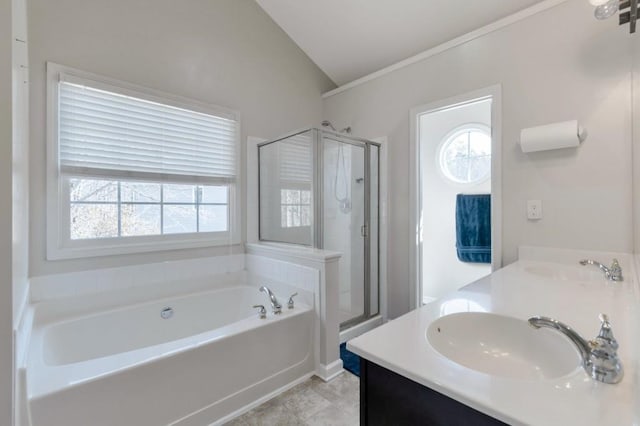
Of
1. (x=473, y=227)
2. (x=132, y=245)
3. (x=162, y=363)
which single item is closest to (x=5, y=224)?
(x=162, y=363)

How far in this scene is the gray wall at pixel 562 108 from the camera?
5.60 ft

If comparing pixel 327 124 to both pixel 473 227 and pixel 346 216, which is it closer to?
pixel 346 216

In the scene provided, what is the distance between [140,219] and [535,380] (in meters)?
2.42

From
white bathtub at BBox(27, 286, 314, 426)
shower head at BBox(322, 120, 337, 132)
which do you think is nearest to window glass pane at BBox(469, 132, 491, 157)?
shower head at BBox(322, 120, 337, 132)

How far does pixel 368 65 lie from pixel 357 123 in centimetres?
56

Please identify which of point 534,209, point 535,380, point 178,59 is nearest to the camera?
point 535,380

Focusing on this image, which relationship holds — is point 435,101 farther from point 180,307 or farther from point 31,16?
point 31,16

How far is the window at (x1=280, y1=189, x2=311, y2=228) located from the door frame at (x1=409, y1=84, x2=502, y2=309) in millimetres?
930

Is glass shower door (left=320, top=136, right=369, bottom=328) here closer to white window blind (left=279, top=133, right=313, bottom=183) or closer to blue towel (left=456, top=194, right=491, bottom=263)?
white window blind (left=279, top=133, right=313, bottom=183)

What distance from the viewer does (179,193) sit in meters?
2.46

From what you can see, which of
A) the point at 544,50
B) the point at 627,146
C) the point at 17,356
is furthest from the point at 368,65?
the point at 17,356

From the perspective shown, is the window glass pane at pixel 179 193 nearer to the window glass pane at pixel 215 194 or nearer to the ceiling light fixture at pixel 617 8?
the window glass pane at pixel 215 194

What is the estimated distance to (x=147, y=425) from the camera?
4.69 feet

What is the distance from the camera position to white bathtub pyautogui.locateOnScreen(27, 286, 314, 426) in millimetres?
1288
